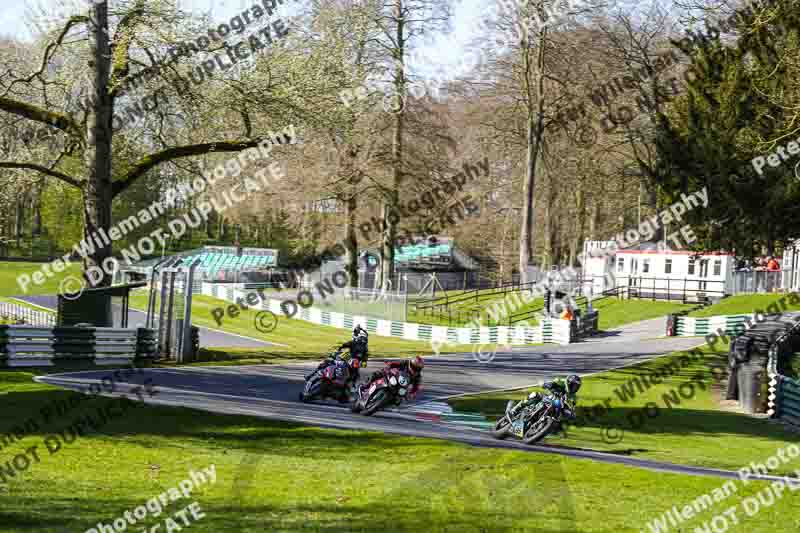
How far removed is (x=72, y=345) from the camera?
20.1m

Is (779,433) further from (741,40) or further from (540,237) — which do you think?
(540,237)

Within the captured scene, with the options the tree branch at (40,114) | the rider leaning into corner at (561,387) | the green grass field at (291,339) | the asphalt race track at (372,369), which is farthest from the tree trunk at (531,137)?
the rider leaning into corner at (561,387)

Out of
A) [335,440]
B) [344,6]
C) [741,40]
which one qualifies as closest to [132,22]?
[335,440]

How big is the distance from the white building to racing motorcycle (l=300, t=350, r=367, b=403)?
→ 3472 cm

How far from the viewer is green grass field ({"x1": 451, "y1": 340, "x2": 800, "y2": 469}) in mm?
14359

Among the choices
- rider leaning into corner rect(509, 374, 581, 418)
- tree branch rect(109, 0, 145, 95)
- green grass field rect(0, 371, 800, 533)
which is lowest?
green grass field rect(0, 371, 800, 533)

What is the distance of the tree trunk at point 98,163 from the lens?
71.6 ft

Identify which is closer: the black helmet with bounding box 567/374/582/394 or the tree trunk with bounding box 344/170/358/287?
the black helmet with bounding box 567/374/582/394

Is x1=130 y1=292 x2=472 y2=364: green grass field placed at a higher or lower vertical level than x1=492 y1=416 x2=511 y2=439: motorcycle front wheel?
lower

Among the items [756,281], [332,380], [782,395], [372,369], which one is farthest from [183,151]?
[756,281]

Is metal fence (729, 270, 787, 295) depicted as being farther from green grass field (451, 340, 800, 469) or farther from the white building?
green grass field (451, 340, 800, 469)

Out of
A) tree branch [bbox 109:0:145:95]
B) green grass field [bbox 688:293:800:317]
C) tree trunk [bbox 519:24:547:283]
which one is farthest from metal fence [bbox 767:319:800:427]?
tree trunk [bbox 519:24:547:283]

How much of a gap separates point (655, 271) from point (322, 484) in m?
45.2

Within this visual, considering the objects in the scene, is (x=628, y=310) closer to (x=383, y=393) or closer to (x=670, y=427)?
(x=670, y=427)
